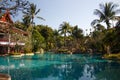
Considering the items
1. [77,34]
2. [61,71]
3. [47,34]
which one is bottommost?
[61,71]

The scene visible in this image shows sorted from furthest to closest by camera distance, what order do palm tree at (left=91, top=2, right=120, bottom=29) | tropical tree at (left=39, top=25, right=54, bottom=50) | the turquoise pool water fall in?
tropical tree at (left=39, top=25, right=54, bottom=50)
palm tree at (left=91, top=2, right=120, bottom=29)
the turquoise pool water

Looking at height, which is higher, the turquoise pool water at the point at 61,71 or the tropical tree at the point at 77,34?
the tropical tree at the point at 77,34

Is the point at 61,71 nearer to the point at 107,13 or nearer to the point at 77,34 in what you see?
the point at 107,13

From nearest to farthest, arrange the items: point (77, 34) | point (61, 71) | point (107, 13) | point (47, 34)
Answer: point (61, 71) → point (107, 13) → point (77, 34) → point (47, 34)

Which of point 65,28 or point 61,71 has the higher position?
point 65,28

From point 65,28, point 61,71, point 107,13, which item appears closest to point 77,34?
point 65,28

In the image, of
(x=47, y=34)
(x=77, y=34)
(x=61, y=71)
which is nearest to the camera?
(x=61, y=71)

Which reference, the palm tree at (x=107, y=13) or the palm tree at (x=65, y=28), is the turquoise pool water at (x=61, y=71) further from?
the palm tree at (x=65, y=28)

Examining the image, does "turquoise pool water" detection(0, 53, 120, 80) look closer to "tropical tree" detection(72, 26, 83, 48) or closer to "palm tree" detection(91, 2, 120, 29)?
"palm tree" detection(91, 2, 120, 29)

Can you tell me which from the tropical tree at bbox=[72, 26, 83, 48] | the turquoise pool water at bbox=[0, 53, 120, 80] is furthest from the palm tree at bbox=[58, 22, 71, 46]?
the turquoise pool water at bbox=[0, 53, 120, 80]

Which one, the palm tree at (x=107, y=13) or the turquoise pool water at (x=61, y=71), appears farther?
the palm tree at (x=107, y=13)


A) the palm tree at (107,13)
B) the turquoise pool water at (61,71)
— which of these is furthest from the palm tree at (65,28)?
the turquoise pool water at (61,71)

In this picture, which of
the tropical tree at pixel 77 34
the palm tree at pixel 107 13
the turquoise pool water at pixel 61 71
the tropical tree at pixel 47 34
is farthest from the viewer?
the tropical tree at pixel 47 34

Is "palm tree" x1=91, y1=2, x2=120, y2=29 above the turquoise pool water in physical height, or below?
above
